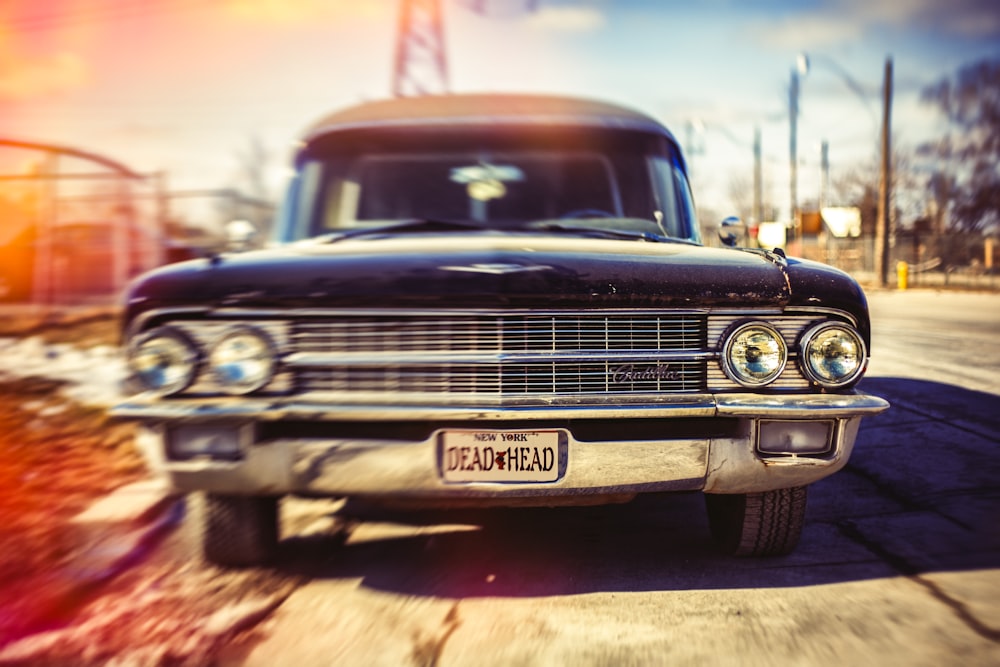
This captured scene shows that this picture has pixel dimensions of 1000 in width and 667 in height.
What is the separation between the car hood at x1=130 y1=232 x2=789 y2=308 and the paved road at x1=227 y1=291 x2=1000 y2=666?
0.99 m

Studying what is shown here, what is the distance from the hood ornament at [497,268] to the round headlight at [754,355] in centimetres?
67

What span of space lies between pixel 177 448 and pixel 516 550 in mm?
1363

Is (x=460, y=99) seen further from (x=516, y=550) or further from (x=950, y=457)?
(x=950, y=457)

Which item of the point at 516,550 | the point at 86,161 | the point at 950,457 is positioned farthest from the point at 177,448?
the point at 86,161

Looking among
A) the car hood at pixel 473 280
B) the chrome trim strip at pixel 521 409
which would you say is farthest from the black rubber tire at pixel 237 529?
the car hood at pixel 473 280

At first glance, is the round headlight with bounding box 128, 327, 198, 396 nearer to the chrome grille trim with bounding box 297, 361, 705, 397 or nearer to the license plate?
the chrome grille trim with bounding box 297, 361, 705, 397

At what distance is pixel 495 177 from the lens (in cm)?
392

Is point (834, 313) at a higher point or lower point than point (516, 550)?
higher

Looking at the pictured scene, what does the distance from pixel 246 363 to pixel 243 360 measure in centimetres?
1

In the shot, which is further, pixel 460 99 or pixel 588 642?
pixel 460 99

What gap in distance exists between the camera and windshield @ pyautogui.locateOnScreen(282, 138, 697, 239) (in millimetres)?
3865

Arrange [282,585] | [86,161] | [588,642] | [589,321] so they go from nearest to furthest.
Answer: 1. [588,642]
2. [589,321]
3. [282,585]
4. [86,161]

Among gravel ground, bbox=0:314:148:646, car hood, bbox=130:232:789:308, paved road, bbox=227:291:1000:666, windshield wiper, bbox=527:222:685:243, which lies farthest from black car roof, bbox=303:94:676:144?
gravel ground, bbox=0:314:148:646

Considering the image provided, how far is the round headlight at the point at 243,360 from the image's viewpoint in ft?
8.95
